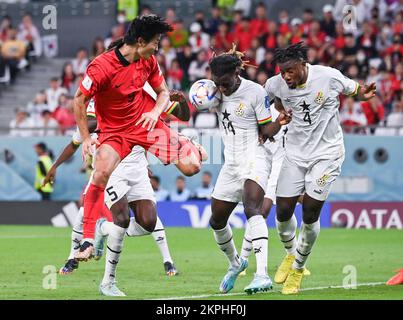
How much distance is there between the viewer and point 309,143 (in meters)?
11.0

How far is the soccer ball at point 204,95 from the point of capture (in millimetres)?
10930

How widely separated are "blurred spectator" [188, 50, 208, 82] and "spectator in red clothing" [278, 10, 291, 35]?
5.95ft

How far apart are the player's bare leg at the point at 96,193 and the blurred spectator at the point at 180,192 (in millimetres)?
7991

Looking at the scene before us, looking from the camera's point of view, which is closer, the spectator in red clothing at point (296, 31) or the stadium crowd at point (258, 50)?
the stadium crowd at point (258, 50)

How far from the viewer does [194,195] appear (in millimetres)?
21250

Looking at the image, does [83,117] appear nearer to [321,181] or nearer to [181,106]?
[181,106]

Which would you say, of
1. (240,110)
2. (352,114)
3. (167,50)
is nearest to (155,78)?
(240,110)

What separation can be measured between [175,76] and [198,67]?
571 millimetres

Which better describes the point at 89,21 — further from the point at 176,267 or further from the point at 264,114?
the point at 264,114

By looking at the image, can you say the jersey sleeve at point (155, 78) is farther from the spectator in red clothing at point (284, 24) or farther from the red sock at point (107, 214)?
the spectator in red clothing at point (284, 24)

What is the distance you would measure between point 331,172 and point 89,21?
17.6 m

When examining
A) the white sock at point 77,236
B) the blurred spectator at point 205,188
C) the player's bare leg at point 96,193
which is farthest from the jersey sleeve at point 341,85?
the blurred spectator at point 205,188

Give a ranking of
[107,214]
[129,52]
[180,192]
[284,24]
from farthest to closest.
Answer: [284,24], [180,192], [107,214], [129,52]
